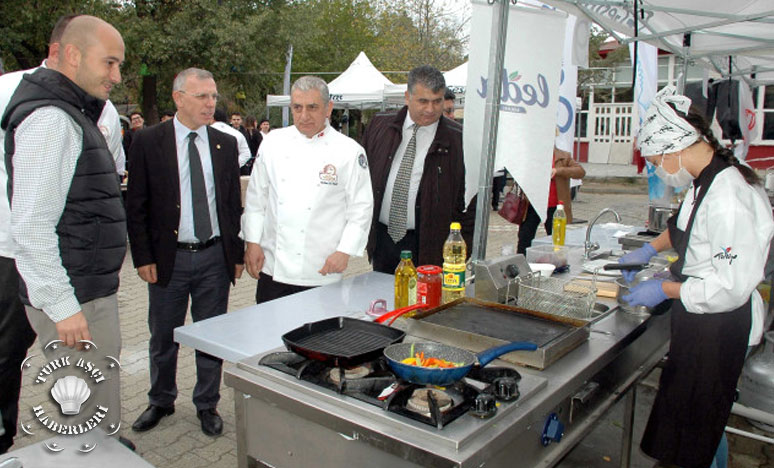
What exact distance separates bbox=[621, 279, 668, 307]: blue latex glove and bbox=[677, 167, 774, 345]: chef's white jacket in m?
0.11

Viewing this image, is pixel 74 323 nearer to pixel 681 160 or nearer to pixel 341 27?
pixel 681 160

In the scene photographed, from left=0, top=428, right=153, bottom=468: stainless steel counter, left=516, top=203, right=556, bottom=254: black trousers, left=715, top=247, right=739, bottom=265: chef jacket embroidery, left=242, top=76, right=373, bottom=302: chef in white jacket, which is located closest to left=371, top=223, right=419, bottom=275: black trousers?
left=242, top=76, right=373, bottom=302: chef in white jacket

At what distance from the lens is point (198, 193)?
3.09m

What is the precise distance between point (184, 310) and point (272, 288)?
551 mm

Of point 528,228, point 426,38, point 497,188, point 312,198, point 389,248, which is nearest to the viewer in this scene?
point 312,198

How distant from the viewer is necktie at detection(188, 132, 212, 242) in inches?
122

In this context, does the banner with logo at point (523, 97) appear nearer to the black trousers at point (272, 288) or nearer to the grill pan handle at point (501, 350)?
the black trousers at point (272, 288)

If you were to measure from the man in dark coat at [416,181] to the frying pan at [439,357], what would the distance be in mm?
1760

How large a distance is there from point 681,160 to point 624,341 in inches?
28.6

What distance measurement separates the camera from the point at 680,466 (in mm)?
2207

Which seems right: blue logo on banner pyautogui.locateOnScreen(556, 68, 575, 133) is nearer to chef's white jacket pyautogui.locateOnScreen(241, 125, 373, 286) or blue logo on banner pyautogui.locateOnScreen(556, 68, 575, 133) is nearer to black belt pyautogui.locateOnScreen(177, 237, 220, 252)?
chef's white jacket pyautogui.locateOnScreen(241, 125, 373, 286)

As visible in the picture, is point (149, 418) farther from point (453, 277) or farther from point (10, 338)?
point (453, 277)

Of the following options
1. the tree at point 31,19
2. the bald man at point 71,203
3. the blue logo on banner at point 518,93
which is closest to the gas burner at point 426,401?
the bald man at point 71,203

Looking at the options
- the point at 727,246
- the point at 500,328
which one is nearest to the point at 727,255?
the point at 727,246
